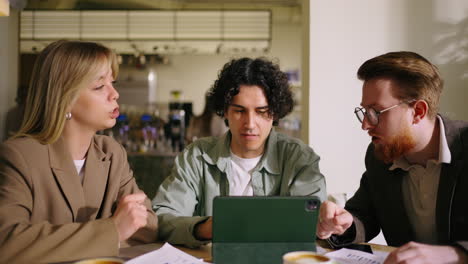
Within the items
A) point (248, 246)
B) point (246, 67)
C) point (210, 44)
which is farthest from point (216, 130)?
point (248, 246)

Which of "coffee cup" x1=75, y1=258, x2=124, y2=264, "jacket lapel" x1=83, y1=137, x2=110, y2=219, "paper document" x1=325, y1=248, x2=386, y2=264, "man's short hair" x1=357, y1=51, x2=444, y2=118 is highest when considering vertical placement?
"man's short hair" x1=357, y1=51, x2=444, y2=118

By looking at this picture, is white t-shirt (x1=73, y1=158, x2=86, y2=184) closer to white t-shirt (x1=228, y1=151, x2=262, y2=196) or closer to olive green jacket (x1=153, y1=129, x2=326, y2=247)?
olive green jacket (x1=153, y1=129, x2=326, y2=247)

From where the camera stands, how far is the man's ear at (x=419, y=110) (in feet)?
5.28

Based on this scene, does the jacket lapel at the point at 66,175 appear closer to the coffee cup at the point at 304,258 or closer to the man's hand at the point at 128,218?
the man's hand at the point at 128,218

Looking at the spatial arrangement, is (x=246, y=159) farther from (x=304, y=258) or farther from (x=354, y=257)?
(x=304, y=258)

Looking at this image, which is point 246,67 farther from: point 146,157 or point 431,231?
point 146,157

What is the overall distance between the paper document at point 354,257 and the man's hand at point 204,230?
391 mm

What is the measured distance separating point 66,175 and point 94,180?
11 cm

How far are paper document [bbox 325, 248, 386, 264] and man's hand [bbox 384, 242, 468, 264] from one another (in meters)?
0.09

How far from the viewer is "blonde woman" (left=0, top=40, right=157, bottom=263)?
46.8 inches

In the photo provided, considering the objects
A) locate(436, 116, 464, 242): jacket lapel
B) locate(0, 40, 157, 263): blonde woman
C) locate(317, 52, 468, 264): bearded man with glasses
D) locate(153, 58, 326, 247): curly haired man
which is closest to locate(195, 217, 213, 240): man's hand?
locate(0, 40, 157, 263): blonde woman

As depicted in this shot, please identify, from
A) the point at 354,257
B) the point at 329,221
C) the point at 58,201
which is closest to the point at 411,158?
the point at 329,221

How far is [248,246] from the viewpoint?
3.94 feet

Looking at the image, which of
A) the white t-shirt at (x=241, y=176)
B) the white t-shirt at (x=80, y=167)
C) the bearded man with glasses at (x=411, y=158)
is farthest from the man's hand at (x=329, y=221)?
the white t-shirt at (x=80, y=167)
